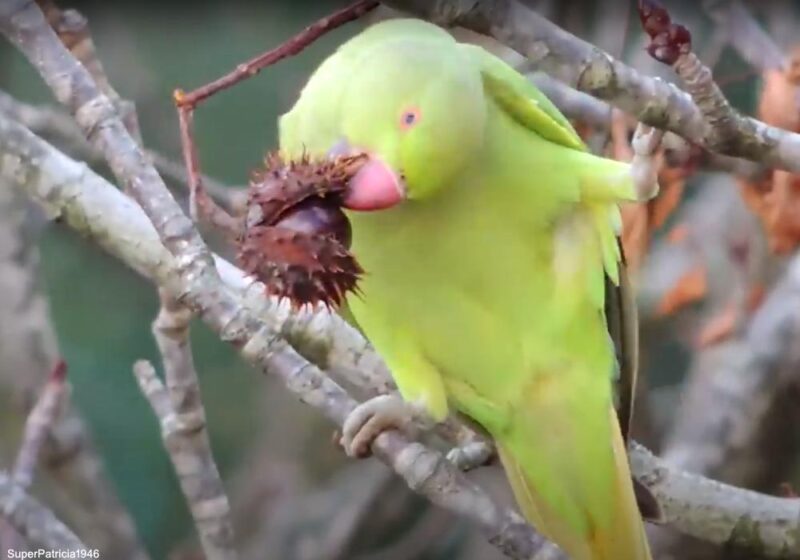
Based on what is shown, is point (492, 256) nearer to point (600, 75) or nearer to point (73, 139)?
point (600, 75)

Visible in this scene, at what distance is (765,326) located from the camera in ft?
3.31

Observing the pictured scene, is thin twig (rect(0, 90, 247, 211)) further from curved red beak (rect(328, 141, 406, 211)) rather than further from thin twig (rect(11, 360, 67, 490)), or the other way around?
curved red beak (rect(328, 141, 406, 211))

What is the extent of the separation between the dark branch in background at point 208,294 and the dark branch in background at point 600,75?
18 centimetres

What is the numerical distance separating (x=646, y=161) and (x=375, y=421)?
23 cm

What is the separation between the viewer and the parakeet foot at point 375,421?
66 cm

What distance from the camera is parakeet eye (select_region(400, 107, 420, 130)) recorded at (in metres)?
0.52

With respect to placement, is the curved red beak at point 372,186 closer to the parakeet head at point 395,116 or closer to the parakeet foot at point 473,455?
the parakeet head at point 395,116

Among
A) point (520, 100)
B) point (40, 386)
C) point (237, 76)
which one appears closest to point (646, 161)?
point (520, 100)

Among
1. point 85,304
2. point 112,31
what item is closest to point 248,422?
point 85,304

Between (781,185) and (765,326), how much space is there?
0.29 meters

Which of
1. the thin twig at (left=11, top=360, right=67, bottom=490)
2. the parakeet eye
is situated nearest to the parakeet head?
the parakeet eye

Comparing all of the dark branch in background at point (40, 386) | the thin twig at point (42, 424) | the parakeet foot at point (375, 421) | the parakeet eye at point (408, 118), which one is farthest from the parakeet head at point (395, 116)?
the dark branch in background at point (40, 386)

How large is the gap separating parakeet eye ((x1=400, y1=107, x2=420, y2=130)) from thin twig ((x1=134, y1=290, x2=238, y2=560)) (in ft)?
0.90

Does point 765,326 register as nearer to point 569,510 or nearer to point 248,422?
point 569,510
